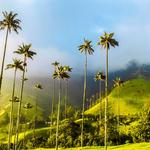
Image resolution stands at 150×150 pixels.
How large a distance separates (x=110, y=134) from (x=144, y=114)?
2005 cm

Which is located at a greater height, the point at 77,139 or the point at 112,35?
the point at 112,35

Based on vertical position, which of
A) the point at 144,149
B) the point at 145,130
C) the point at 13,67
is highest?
the point at 13,67

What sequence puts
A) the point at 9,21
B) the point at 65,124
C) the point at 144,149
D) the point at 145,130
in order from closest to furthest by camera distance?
1. the point at 9,21
2. the point at 144,149
3. the point at 145,130
4. the point at 65,124

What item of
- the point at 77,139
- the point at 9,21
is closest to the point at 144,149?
the point at 9,21

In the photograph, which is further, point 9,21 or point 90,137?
point 90,137

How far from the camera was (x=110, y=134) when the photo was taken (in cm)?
17462

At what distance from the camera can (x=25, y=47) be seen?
117 meters

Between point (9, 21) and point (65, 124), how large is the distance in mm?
110035

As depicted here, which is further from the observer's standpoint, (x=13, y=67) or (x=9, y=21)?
(x=13, y=67)

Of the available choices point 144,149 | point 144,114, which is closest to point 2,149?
point 144,114

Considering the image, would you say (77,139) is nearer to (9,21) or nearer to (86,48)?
(86,48)

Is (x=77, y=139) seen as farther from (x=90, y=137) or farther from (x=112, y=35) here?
(x=112, y=35)

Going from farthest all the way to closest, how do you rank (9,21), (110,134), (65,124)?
(65,124) < (110,134) < (9,21)

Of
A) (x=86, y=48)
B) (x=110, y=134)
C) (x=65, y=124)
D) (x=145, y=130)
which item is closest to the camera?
(x=86, y=48)
